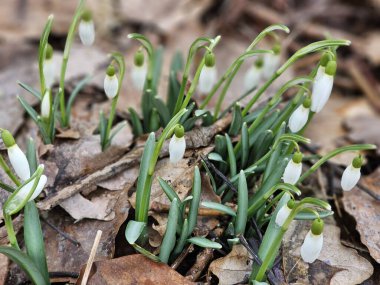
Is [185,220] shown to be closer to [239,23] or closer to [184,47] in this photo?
[184,47]

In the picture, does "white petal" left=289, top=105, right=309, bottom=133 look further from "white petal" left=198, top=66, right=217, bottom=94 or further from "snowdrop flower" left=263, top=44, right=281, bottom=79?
"snowdrop flower" left=263, top=44, right=281, bottom=79

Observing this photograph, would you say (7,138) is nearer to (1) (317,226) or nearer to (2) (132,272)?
(2) (132,272)

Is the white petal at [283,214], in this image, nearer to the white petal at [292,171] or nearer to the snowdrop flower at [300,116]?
the white petal at [292,171]

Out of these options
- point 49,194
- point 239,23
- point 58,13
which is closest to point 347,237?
point 49,194

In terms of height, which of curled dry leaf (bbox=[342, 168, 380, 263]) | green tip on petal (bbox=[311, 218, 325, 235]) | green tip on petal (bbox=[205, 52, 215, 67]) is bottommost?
curled dry leaf (bbox=[342, 168, 380, 263])

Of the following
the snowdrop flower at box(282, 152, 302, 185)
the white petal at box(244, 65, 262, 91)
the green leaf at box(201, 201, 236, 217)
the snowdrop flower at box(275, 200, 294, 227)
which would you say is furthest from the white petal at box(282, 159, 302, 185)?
the white petal at box(244, 65, 262, 91)
